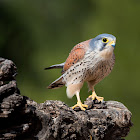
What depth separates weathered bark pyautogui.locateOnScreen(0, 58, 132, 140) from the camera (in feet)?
8.32

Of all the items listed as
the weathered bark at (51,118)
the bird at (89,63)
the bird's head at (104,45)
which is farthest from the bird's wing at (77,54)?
the weathered bark at (51,118)

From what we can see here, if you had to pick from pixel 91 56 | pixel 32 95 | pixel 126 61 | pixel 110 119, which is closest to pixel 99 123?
pixel 110 119

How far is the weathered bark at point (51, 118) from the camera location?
2.54m

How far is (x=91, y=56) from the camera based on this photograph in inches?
143

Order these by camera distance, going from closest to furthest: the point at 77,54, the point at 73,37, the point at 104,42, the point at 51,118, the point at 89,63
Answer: the point at 51,118
the point at 104,42
the point at 89,63
the point at 77,54
the point at 73,37

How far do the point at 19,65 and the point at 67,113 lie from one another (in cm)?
500

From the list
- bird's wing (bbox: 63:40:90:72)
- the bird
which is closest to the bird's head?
the bird

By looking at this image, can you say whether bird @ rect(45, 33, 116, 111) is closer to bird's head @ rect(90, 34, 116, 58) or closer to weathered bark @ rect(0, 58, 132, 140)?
bird's head @ rect(90, 34, 116, 58)

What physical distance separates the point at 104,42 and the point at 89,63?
29cm

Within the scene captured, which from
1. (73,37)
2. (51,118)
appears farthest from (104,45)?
(73,37)

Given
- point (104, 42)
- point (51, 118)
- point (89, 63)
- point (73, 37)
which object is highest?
point (73, 37)

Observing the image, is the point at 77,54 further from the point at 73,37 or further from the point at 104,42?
the point at 73,37

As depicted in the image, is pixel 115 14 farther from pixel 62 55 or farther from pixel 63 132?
pixel 63 132

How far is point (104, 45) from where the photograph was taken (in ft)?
11.6
